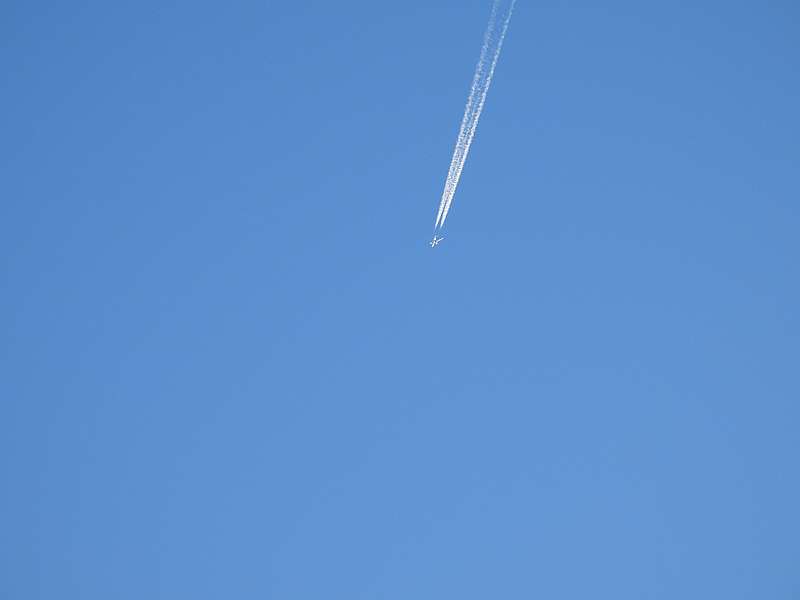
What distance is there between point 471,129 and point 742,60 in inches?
92.9

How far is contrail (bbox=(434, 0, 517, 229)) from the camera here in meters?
7.50

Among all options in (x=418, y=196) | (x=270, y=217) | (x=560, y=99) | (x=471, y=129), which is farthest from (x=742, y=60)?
(x=270, y=217)

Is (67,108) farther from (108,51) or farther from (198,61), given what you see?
(198,61)

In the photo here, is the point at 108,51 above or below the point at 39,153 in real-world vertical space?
above

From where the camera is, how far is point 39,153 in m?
7.82

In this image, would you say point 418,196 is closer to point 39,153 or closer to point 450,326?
point 450,326

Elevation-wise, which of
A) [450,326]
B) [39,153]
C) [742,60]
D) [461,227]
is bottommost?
[450,326]

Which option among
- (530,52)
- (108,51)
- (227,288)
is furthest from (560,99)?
(108,51)

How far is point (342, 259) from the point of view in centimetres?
770

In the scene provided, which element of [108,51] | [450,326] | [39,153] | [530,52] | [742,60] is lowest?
[450,326]

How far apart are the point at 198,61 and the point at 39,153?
5.37ft

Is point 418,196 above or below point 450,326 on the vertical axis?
above

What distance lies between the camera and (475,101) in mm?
7578

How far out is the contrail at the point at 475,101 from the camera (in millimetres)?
7500
